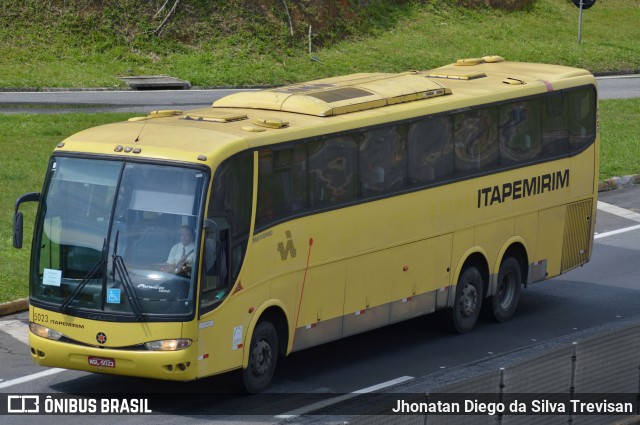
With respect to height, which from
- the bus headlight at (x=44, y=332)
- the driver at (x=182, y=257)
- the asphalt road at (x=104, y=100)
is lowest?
the asphalt road at (x=104, y=100)

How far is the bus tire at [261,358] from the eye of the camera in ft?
47.4

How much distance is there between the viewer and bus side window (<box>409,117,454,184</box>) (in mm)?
16875

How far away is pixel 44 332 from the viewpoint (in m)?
14.0

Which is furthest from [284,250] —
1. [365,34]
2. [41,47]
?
[365,34]

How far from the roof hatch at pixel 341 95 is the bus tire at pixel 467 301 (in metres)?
2.50

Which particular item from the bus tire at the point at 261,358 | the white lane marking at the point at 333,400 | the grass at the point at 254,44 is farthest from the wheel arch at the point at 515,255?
the grass at the point at 254,44

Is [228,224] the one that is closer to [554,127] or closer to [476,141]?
[476,141]

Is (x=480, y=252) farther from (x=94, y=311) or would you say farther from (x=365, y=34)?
(x=365, y=34)

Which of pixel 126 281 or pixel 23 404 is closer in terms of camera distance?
pixel 126 281

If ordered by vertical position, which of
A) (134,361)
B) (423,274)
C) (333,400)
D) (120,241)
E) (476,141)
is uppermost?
(476,141)

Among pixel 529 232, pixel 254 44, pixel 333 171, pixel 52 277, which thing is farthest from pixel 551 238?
pixel 254 44

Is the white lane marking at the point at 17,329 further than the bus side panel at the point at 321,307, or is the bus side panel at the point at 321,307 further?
the white lane marking at the point at 17,329

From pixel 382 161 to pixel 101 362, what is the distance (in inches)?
182

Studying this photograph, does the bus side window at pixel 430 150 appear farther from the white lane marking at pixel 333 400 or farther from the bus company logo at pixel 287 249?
the white lane marking at pixel 333 400
